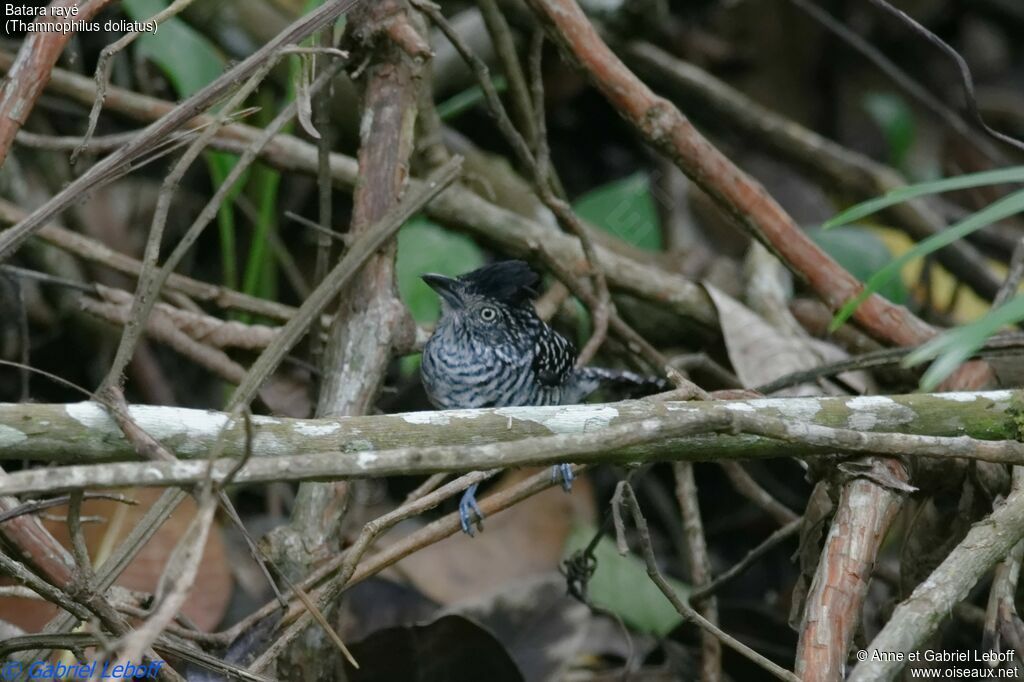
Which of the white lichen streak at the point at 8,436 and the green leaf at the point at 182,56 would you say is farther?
the green leaf at the point at 182,56

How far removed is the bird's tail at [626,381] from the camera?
3518mm

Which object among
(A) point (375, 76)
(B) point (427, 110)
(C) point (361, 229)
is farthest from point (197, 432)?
(B) point (427, 110)

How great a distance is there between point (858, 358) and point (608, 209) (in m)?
2.02

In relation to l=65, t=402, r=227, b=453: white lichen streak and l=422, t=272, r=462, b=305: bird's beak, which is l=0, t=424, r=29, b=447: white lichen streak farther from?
l=422, t=272, r=462, b=305: bird's beak

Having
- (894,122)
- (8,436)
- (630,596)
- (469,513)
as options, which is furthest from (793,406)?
(894,122)

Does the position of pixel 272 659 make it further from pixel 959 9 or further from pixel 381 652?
pixel 959 9

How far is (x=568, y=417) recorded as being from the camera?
235 cm

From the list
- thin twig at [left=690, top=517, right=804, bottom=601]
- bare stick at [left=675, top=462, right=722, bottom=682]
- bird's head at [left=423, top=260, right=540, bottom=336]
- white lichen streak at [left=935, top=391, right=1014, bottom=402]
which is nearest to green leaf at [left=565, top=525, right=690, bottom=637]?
bare stick at [left=675, top=462, right=722, bottom=682]

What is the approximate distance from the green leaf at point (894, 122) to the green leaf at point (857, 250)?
1172 mm

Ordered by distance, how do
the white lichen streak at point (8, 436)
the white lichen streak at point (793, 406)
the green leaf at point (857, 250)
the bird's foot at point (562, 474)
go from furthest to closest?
the green leaf at point (857, 250), the bird's foot at point (562, 474), the white lichen streak at point (793, 406), the white lichen streak at point (8, 436)

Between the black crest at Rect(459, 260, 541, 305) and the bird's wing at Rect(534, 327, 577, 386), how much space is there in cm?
16

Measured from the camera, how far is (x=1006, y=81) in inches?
264
